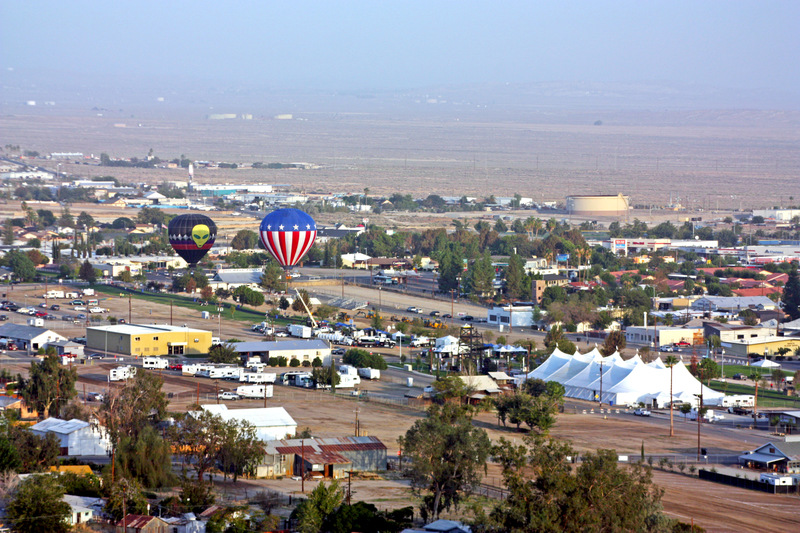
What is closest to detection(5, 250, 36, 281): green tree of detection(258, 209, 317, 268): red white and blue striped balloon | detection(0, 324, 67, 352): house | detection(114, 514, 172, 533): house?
detection(258, 209, 317, 268): red white and blue striped balloon

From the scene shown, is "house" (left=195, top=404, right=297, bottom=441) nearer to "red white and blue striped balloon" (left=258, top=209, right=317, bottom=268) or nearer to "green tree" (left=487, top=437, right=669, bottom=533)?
"green tree" (left=487, top=437, right=669, bottom=533)

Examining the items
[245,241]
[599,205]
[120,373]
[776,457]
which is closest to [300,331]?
[120,373]

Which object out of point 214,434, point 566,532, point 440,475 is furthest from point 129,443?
point 566,532

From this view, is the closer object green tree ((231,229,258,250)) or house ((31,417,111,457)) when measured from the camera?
house ((31,417,111,457))

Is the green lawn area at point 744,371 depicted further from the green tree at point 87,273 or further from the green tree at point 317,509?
the green tree at point 87,273

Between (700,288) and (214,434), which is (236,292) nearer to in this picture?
(700,288)

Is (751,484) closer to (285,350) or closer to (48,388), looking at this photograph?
(48,388)
